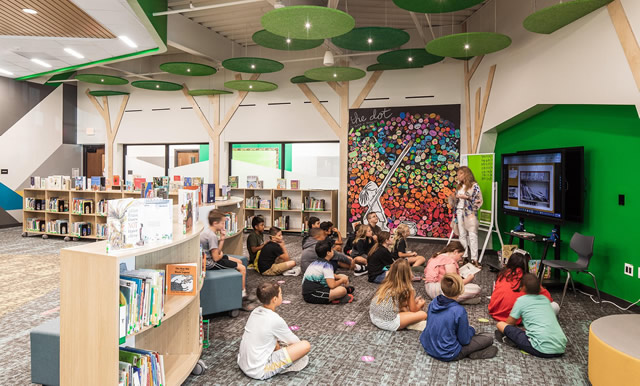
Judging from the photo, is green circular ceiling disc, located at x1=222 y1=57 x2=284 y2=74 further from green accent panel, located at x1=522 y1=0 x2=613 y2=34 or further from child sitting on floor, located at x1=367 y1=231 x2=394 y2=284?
green accent panel, located at x1=522 y1=0 x2=613 y2=34

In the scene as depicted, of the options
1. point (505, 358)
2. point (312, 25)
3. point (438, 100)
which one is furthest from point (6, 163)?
point (505, 358)

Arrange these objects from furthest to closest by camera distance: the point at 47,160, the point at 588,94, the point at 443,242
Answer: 1. the point at 47,160
2. the point at 443,242
3. the point at 588,94

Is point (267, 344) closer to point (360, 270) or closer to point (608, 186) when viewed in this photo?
point (360, 270)

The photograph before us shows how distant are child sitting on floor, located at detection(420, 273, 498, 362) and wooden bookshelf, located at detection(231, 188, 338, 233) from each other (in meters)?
6.72

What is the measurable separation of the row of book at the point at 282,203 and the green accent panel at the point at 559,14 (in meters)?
6.79

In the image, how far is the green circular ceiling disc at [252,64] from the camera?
740 cm

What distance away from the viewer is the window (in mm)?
10656

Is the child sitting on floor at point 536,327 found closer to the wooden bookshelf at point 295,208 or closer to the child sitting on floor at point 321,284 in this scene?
the child sitting on floor at point 321,284

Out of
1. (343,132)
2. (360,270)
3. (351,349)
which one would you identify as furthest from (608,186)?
(343,132)

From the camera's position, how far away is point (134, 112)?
12117 mm

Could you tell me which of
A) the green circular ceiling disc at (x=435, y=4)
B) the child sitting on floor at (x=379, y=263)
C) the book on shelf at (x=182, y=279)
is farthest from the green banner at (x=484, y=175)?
the book on shelf at (x=182, y=279)

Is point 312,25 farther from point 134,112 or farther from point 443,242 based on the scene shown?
point 134,112

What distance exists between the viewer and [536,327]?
3.55 meters

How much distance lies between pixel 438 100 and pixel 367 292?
17.9 ft
